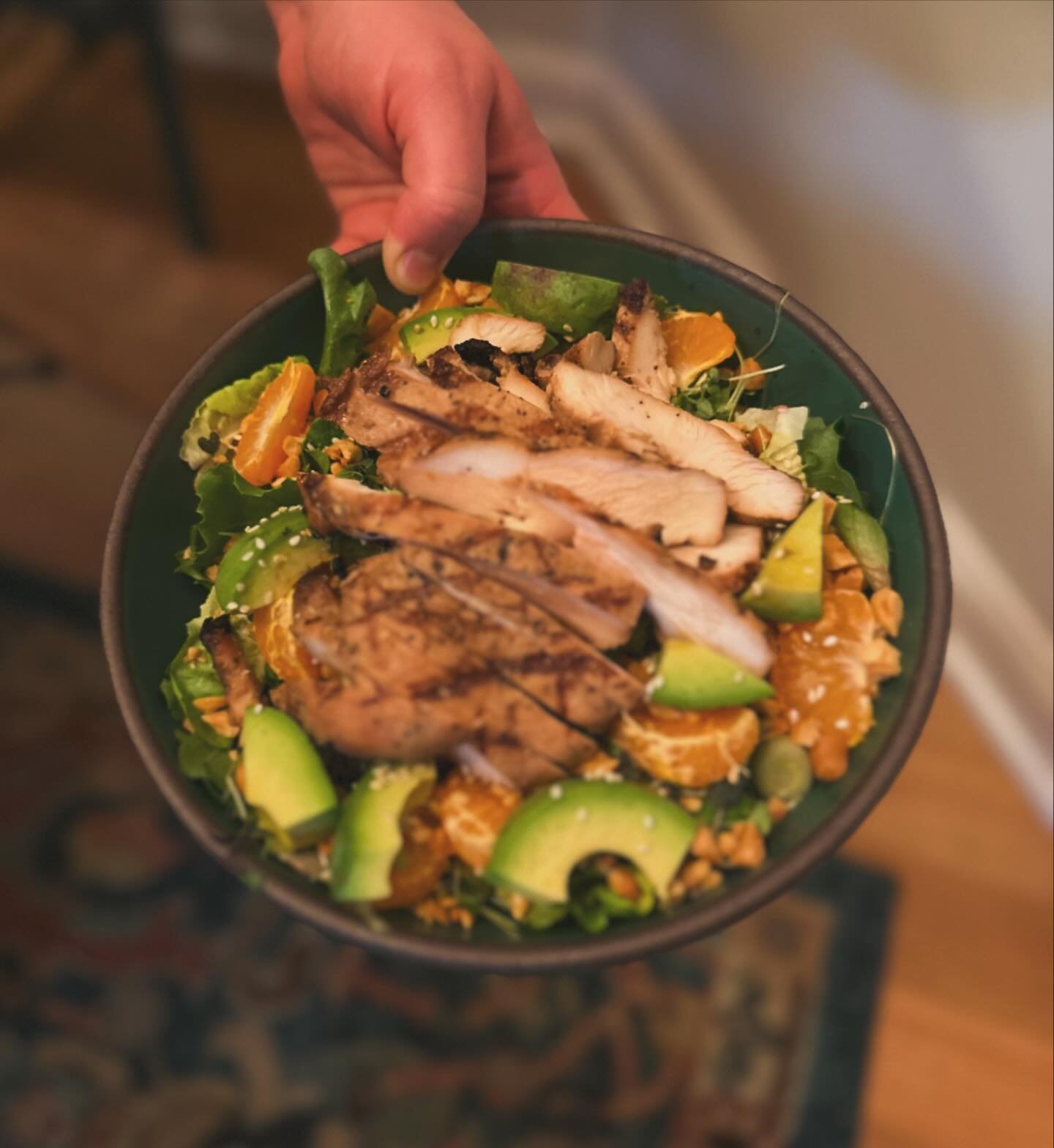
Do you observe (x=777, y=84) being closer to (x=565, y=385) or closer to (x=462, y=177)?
(x=462, y=177)

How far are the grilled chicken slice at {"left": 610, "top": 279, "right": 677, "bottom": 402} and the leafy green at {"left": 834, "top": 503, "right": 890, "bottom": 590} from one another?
368mm

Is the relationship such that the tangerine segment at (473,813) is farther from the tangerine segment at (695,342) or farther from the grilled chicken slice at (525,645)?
the tangerine segment at (695,342)

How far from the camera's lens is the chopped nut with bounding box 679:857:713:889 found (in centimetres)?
142

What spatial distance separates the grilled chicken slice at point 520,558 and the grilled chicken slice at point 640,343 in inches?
14.1

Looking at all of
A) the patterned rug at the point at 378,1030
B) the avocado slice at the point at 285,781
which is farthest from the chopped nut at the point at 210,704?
the patterned rug at the point at 378,1030

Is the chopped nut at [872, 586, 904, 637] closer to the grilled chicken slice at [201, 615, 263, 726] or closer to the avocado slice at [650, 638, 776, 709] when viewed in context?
the avocado slice at [650, 638, 776, 709]

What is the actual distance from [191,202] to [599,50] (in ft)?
5.21

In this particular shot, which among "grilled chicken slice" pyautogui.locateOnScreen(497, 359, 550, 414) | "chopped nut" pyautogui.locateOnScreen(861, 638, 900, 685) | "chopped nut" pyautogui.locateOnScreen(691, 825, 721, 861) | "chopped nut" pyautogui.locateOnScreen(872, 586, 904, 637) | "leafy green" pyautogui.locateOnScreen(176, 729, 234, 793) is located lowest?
"leafy green" pyautogui.locateOnScreen(176, 729, 234, 793)

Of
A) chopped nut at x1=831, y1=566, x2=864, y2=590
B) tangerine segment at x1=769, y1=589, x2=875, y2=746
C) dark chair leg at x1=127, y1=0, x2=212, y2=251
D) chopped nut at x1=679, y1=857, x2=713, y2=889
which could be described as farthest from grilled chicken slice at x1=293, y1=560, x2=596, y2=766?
dark chair leg at x1=127, y1=0, x2=212, y2=251

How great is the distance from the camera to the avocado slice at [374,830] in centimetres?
136

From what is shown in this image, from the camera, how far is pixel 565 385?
5.33ft

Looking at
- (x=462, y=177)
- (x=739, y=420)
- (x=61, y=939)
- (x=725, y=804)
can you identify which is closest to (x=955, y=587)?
(x=739, y=420)

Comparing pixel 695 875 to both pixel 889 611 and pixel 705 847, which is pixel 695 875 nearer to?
pixel 705 847

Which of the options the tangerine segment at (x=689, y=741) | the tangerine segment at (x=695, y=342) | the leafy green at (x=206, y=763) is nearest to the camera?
the tangerine segment at (x=689, y=741)
